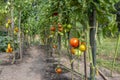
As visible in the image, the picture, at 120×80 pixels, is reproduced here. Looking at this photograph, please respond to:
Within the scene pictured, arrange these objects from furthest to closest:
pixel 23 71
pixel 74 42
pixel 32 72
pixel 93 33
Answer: pixel 23 71 < pixel 32 72 < pixel 93 33 < pixel 74 42

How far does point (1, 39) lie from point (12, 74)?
5.19 meters

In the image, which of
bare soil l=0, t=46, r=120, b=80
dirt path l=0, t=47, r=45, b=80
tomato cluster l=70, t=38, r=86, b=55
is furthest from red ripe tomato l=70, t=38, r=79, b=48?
dirt path l=0, t=47, r=45, b=80

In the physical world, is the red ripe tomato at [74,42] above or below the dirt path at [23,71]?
above

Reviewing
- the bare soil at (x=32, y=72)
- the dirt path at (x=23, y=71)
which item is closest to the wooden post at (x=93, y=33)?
the bare soil at (x=32, y=72)

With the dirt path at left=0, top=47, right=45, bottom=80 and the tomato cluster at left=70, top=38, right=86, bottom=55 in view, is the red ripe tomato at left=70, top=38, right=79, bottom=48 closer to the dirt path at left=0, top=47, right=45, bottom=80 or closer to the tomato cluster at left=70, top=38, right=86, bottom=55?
the tomato cluster at left=70, top=38, right=86, bottom=55

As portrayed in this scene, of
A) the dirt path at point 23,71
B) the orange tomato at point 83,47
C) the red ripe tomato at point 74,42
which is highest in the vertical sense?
the red ripe tomato at point 74,42

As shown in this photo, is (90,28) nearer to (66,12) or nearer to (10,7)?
(66,12)

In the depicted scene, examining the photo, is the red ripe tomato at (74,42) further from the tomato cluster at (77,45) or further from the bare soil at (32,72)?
the bare soil at (32,72)

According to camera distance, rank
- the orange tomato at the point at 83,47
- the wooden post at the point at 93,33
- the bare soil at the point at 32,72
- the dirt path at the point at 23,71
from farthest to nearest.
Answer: the dirt path at the point at 23,71 → the bare soil at the point at 32,72 → the wooden post at the point at 93,33 → the orange tomato at the point at 83,47

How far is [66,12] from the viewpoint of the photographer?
480 centimetres

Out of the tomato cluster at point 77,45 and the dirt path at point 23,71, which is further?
the dirt path at point 23,71

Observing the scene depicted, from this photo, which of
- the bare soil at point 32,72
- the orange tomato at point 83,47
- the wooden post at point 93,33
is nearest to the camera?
the orange tomato at point 83,47

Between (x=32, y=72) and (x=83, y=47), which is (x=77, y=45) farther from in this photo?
(x=32, y=72)

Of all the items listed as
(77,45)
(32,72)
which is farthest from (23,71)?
(77,45)
